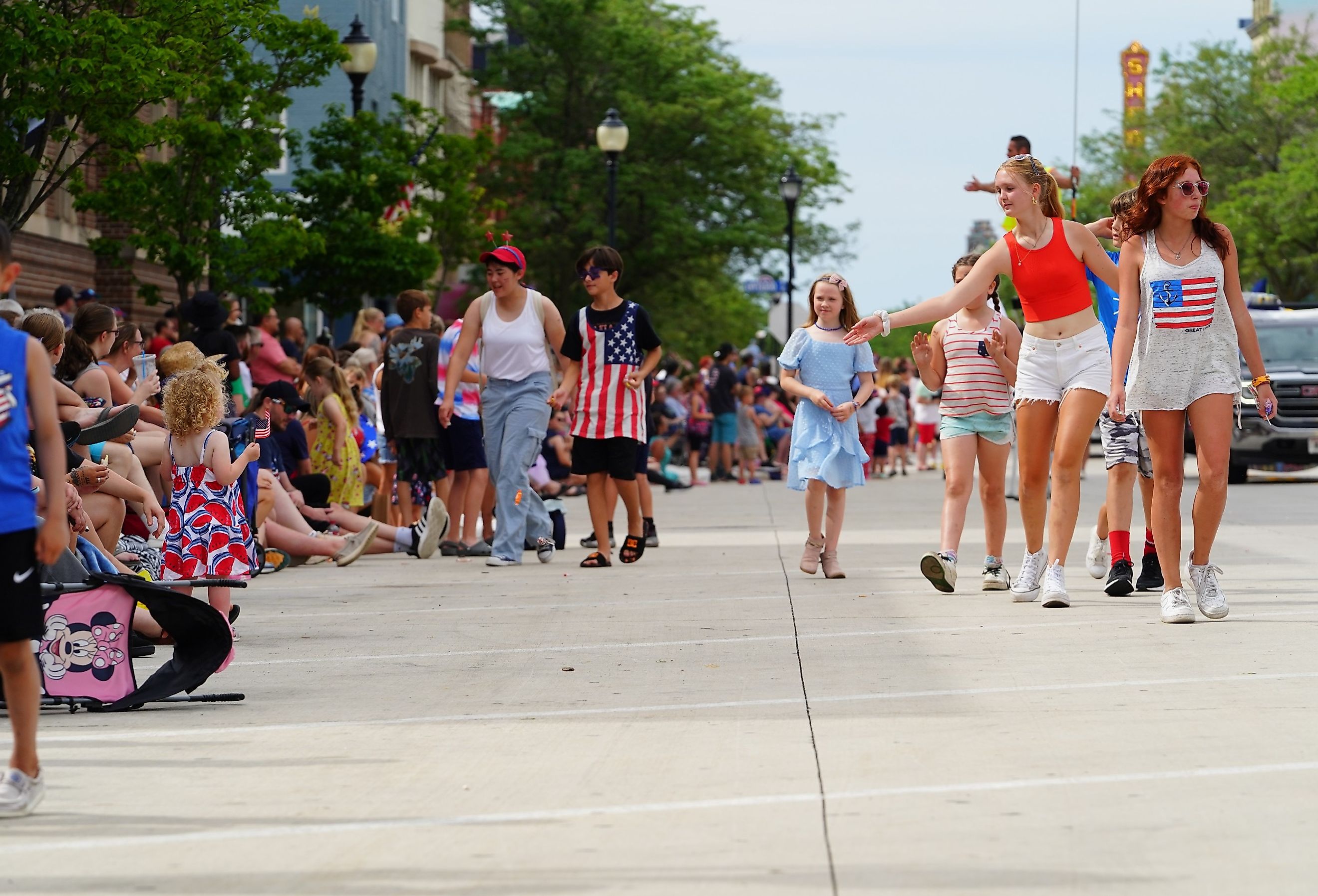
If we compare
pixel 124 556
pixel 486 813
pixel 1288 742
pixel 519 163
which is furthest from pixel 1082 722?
pixel 519 163

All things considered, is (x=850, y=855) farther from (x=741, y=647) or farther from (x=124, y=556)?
(x=124, y=556)

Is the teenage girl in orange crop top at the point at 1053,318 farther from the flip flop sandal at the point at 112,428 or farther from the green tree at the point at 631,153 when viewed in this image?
the green tree at the point at 631,153

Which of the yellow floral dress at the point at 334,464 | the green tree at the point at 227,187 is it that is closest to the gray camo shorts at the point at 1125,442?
the yellow floral dress at the point at 334,464

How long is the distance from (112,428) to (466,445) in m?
6.53

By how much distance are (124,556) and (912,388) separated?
3015cm

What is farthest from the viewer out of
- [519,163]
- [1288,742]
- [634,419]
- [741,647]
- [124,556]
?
[519,163]

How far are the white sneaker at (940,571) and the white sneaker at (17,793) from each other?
600 centimetres

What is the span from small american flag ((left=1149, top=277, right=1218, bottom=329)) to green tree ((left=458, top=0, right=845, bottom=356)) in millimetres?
40908

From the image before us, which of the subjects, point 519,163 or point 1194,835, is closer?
point 1194,835

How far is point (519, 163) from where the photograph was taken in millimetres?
52312

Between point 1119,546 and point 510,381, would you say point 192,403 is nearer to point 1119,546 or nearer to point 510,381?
point 510,381

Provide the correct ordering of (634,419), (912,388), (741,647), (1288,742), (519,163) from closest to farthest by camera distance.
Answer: (1288,742)
(741,647)
(634,419)
(912,388)
(519,163)

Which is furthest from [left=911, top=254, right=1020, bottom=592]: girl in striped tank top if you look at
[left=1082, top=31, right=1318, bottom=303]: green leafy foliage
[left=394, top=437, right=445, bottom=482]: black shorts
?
[left=1082, top=31, right=1318, bottom=303]: green leafy foliage

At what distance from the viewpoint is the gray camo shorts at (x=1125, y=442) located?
1090cm
